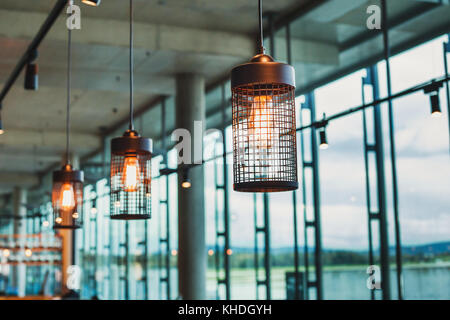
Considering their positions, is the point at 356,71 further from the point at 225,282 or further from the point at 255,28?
the point at 225,282

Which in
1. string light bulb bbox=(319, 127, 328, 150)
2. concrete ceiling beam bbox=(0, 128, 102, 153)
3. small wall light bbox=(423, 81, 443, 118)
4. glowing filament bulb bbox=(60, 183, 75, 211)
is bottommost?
glowing filament bulb bbox=(60, 183, 75, 211)

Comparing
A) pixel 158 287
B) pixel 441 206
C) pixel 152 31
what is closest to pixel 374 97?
pixel 441 206

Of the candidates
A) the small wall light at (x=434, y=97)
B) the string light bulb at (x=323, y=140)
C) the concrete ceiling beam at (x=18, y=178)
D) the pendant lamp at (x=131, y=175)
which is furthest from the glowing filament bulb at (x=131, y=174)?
the concrete ceiling beam at (x=18, y=178)

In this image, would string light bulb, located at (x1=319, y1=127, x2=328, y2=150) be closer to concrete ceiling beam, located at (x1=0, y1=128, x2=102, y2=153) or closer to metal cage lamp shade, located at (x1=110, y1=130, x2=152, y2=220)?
metal cage lamp shade, located at (x1=110, y1=130, x2=152, y2=220)

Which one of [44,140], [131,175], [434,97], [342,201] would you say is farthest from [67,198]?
[44,140]

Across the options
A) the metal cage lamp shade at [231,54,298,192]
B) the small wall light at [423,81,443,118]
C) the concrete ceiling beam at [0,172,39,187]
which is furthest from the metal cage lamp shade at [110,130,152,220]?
the concrete ceiling beam at [0,172,39,187]

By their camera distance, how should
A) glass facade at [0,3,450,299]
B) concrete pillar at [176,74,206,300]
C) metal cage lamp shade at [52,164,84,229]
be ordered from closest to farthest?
metal cage lamp shade at [52,164,84,229]
glass facade at [0,3,450,299]
concrete pillar at [176,74,206,300]

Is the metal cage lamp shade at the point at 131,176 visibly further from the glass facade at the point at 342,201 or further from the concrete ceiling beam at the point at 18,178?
the concrete ceiling beam at the point at 18,178

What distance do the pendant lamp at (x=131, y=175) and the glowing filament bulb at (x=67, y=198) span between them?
1.00 m

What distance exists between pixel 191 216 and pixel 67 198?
171 inches

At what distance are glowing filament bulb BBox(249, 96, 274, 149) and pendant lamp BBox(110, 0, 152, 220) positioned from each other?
4.71 feet

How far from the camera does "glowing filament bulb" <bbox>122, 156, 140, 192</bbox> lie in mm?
3322

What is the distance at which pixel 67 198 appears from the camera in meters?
4.43
